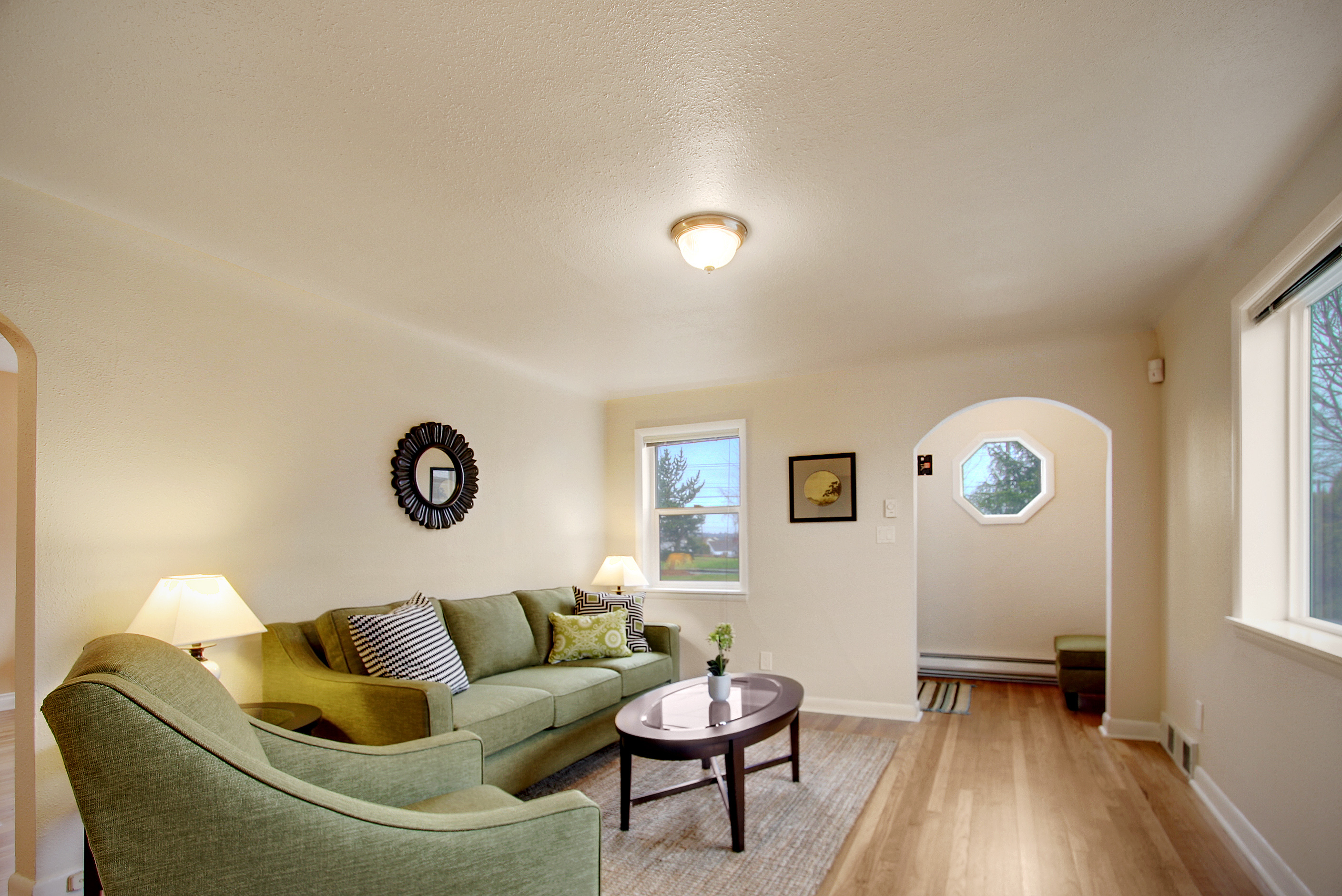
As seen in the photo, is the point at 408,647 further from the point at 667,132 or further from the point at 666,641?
the point at 667,132

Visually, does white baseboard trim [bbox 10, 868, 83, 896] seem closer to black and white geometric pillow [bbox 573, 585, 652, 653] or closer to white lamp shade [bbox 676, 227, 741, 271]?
black and white geometric pillow [bbox 573, 585, 652, 653]

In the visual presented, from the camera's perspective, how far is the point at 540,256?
2.88 meters

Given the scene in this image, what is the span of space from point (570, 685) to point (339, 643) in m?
→ 1.09

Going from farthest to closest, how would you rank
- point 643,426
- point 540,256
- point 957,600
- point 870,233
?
point 957,600 → point 643,426 → point 540,256 → point 870,233

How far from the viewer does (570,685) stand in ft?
11.5

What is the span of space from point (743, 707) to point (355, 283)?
100 inches

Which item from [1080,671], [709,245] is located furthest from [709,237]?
[1080,671]

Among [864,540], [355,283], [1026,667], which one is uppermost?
[355,283]

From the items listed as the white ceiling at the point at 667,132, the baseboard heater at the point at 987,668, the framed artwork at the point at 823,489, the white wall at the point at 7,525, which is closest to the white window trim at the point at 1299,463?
the white ceiling at the point at 667,132

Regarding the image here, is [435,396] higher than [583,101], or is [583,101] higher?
[583,101]

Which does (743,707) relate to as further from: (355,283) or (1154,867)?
(355,283)

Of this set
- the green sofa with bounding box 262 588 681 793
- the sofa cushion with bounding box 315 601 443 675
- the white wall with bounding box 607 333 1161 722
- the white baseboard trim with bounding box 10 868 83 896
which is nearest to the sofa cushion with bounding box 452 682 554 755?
the green sofa with bounding box 262 588 681 793

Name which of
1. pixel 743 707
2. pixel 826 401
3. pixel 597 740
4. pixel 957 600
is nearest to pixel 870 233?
pixel 743 707

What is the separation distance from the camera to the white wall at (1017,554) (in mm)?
5672
